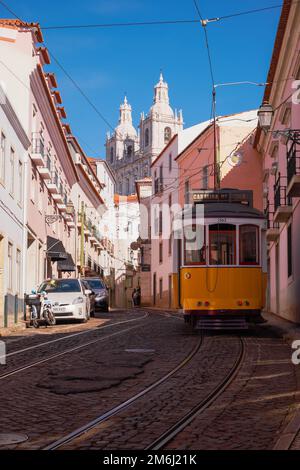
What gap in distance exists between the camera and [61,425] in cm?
729

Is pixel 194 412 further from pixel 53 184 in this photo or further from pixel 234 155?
pixel 234 155

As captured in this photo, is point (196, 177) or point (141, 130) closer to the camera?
point (196, 177)

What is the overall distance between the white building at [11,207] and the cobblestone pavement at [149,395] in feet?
31.6

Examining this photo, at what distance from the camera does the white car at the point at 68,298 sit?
23234 mm

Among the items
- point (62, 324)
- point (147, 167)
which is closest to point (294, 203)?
point (62, 324)

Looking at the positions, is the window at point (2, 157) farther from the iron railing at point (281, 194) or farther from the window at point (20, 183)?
the iron railing at point (281, 194)

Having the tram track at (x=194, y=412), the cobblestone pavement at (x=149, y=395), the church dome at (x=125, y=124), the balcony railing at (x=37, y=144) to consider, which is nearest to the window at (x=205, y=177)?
the balcony railing at (x=37, y=144)

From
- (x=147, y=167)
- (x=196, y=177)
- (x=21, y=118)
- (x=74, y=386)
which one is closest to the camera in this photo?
(x=74, y=386)

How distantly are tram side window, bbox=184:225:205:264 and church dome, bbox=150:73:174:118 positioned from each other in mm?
136355

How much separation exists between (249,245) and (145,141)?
139m

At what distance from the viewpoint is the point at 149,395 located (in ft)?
30.2

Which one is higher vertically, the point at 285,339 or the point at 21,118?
the point at 21,118

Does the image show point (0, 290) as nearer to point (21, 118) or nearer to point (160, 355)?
point (21, 118)

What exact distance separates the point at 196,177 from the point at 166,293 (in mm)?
10366
